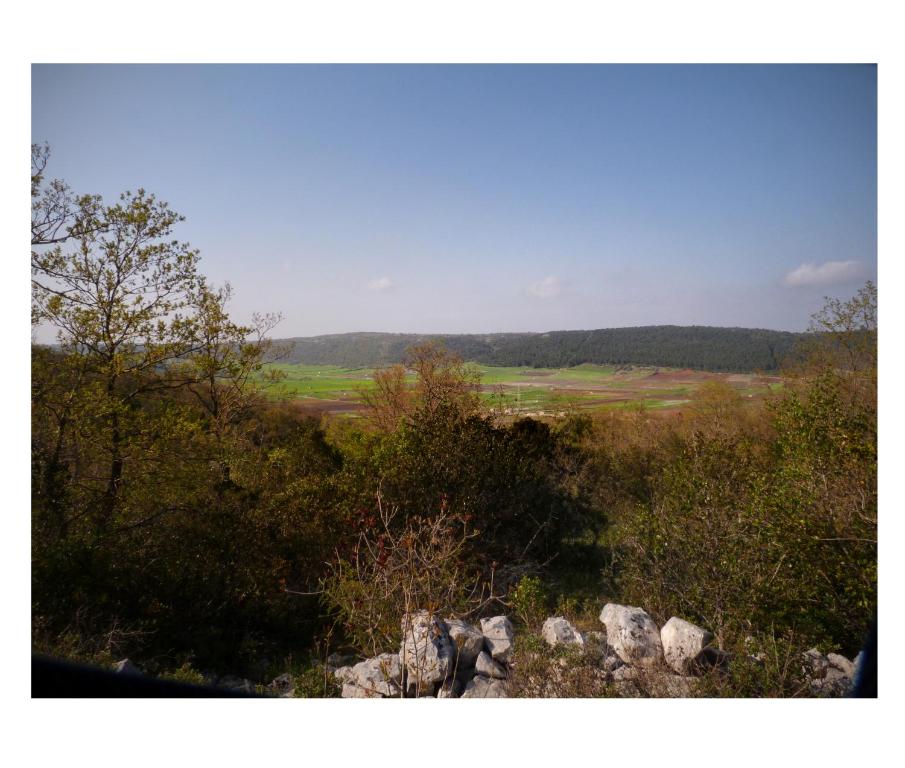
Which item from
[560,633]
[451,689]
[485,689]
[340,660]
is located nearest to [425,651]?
[451,689]

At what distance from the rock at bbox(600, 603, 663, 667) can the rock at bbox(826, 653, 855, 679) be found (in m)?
0.97

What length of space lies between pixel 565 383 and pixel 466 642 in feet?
12.0

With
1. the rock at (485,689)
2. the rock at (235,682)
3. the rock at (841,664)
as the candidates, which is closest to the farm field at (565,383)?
the rock at (235,682)

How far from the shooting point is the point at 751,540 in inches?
137

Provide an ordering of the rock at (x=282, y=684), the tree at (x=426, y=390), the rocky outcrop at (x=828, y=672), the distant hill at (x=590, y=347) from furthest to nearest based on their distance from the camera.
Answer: the tree at (x=426, y=390)
the distant hill at (x=590, y=347)
the rock at (x=282, y=684)
the rocky outcrop at (x=828, y=672)

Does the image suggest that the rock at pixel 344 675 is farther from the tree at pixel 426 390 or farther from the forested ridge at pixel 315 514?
the tree at pixel 426 390

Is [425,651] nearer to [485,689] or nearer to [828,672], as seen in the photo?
[485,689]

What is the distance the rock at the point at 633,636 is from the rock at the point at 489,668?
78 centimetres

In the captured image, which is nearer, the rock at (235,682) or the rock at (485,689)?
the rock at (485,689)

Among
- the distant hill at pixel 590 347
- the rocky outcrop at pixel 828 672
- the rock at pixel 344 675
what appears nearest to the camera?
the rocky outcrop at pixel 828 672

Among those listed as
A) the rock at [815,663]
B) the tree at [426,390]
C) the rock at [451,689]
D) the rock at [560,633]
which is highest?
the tree at [426,390]

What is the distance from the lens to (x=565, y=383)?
5.88 metres

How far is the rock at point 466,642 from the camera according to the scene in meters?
2.97

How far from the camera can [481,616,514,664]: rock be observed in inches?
119
